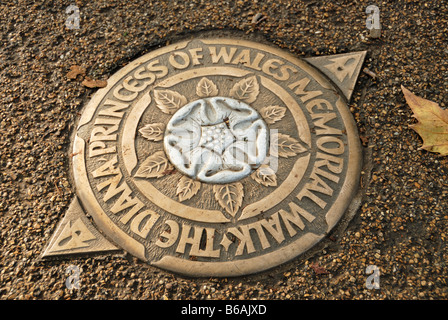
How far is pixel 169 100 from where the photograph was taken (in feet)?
7.02

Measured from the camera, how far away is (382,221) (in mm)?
1818

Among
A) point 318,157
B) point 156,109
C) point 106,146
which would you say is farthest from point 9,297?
point 318,157

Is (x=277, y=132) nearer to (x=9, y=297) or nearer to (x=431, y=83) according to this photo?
(x=431, y=83)

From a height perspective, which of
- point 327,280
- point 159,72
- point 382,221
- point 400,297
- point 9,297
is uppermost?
point 159,72

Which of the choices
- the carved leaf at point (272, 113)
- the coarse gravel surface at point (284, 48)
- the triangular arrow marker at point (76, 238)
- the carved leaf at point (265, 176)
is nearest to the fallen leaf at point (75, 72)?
the coarse gravel surface at point (284, 48)

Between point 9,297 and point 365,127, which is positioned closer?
point 9,297

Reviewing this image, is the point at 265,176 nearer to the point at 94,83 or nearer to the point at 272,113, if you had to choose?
→ the point at 272,113

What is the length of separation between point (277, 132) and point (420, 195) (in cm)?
78

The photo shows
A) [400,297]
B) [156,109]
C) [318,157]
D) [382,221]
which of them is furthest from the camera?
[156,109]

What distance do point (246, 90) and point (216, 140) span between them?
363 millimetres

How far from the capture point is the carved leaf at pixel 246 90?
84.6 inches

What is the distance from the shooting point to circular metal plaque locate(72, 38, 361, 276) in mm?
1791

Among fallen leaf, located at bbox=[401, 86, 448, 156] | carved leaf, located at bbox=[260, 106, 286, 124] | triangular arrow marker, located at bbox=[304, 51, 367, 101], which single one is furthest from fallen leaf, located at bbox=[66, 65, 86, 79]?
fallen leaf, located at bbox=[401, 86, 448, 156]

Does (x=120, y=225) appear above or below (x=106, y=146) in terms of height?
below
